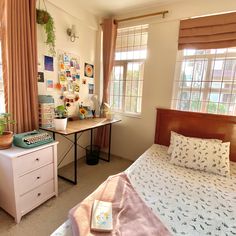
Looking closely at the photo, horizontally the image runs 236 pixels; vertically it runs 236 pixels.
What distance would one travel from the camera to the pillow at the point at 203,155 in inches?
72.2

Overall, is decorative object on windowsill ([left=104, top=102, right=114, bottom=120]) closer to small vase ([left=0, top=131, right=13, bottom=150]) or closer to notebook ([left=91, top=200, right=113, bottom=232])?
small vase ([left=0, top=131, right=13, bottom=150])

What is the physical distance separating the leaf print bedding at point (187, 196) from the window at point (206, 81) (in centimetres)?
86

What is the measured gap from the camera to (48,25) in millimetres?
2133

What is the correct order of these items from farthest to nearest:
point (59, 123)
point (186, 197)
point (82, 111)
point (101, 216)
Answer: point (82, 111), point (59, 123), point (186, 197), point (101, 216)

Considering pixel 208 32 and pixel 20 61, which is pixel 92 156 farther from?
pixel 208 32

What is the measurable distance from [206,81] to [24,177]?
255 centimetres

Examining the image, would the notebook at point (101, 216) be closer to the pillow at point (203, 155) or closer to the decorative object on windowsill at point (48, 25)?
the pillow at point (203, 155)

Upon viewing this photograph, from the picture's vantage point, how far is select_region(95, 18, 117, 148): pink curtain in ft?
9.18

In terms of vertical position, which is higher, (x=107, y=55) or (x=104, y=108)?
(x=107, y=55)

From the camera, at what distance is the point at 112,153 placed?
3334mm

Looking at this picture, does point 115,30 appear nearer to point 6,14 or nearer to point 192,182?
point 6,14

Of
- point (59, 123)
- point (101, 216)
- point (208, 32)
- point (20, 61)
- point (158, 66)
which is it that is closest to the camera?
point (101, 216)

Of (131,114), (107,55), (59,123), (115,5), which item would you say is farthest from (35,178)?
(115,5)

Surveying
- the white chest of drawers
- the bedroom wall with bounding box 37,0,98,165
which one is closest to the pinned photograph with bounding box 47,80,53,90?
the bedroom wall with bounding box 37,0,98,165
